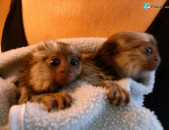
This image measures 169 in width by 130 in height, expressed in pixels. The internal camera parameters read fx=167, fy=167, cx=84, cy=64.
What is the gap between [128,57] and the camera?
2.87ft

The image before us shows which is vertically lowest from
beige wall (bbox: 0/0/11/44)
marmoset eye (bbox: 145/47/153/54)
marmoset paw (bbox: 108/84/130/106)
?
beige wall (bbox: 0/0/11/44)

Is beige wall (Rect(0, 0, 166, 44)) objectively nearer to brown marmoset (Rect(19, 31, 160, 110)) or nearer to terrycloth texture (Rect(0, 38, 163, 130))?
brown marmoset (Rect(19, 31, 160, 110))

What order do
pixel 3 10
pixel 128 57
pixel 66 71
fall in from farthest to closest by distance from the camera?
1. pixel 3 10
2. pixel 128 57
3. pixel 66 71

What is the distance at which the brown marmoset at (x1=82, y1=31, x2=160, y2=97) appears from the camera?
86 cm

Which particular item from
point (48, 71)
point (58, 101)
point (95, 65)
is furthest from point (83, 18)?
point (58, 101)

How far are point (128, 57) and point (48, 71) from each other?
418 millimetres

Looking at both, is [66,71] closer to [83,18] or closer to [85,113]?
[85,113]

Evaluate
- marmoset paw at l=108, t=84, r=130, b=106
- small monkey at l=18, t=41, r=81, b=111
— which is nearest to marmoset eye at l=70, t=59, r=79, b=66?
small monkey at l=18, t=41, r=81, b=111

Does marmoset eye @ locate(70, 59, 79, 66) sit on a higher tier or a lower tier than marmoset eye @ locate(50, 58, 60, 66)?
lower

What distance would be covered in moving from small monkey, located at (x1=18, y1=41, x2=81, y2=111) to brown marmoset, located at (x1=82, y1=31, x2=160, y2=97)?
4.1 inches

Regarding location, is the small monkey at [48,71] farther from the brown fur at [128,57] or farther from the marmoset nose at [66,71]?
the brown fur at [128,57]

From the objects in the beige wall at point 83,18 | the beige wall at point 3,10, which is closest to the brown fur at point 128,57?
the beige wall at point 83,18

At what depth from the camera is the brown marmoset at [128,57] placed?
86 centimetres

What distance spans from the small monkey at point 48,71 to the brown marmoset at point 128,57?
0.10 metres
